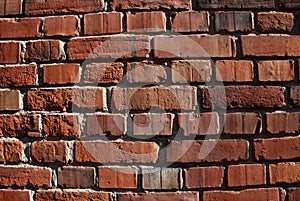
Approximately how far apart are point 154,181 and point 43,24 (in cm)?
52

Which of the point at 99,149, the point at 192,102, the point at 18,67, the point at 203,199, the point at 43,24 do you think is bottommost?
the point at 203,199

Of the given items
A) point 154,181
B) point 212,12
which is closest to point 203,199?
point 154,181

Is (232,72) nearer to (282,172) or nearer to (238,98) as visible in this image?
(238,98)

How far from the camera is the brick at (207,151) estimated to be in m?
1.11

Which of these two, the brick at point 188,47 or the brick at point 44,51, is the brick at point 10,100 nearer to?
the brick at point 44,51

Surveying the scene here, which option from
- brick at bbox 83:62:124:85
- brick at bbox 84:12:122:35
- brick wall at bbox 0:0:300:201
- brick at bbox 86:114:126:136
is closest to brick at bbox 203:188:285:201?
brick wall at bbox 0:0:300:201

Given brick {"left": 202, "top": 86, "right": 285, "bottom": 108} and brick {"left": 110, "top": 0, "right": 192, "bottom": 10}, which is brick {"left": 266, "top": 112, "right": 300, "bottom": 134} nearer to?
brick {"left": 202, "top": 86, "right": 285, "bottom": 108}

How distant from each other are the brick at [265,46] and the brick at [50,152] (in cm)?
54

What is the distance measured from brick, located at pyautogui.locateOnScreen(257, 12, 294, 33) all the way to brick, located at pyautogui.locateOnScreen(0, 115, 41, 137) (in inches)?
25.4

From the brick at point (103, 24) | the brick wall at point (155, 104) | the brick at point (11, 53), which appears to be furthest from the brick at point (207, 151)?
the brick at point (11, 53)

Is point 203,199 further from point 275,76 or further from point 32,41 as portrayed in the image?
point 32,41

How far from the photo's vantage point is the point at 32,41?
1.16 metres

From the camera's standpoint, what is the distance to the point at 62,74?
1.14m

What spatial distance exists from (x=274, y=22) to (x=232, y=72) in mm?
179
